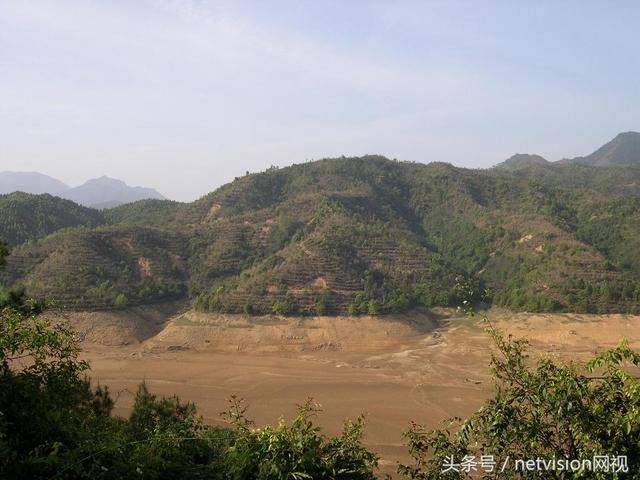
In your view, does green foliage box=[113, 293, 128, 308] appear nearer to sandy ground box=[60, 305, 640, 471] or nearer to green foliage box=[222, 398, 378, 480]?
sandy ground box=[60, 305, 640, 471]

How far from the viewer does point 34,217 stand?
5578 centimetres

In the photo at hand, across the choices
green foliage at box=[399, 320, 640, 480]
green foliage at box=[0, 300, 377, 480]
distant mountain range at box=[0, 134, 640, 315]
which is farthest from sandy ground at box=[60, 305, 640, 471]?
green foliage at box=[399, 320, 640, 480]

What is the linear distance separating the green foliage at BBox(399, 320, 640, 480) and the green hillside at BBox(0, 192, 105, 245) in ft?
179

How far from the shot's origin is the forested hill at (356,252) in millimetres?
39812

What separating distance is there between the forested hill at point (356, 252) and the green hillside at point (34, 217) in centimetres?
563

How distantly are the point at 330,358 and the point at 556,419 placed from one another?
28.4m

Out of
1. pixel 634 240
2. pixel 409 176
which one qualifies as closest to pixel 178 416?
pixel 634 240

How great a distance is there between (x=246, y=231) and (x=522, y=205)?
35605 millimetres

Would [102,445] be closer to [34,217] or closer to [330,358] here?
[330,358]

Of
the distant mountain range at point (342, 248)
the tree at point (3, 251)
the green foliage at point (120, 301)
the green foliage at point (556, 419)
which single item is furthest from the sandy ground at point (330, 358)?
the green foliage at point (556, 419)

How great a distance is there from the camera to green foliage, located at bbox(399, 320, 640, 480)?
15.2 feet

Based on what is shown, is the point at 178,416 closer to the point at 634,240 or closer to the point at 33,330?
the point at 33,330

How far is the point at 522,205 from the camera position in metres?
61.2

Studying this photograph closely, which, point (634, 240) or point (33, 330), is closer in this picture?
point (33, 330)
